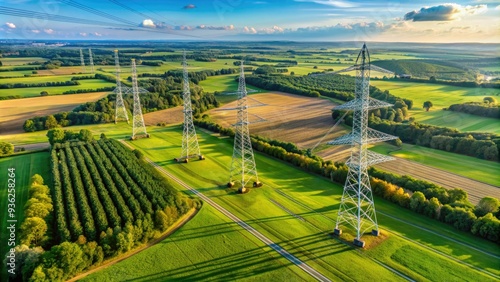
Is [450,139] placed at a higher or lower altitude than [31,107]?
lower

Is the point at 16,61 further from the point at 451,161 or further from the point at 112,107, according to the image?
the point at 451,161

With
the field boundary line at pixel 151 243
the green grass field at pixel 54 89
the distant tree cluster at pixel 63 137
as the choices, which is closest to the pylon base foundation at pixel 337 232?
the field boundary line at pixel 151 243

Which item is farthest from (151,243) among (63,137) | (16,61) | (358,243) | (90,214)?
(16,61)

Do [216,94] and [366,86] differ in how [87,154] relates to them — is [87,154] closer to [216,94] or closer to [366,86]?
[366,86]

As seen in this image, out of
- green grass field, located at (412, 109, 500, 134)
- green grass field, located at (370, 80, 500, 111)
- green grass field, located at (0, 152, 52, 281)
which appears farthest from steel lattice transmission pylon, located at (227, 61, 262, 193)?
green grass field, located at (370, 80, 500, 111)

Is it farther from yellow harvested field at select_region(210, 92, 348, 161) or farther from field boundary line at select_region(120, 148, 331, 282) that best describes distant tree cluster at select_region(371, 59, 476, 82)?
field boundary line at select_region(120, 148, 331, 282)

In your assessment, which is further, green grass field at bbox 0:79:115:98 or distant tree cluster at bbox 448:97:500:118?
green grass field at bbox 0:79:115:98

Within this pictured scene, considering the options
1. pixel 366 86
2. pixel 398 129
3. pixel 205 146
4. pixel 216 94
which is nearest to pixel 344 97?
pixel 398 129
